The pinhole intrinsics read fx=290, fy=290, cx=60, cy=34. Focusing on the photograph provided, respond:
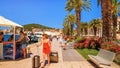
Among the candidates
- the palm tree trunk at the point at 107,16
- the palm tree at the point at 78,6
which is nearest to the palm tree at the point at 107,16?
the palm tree trunk at the point at 107,16

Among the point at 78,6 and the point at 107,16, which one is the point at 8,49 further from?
the point at 78,6

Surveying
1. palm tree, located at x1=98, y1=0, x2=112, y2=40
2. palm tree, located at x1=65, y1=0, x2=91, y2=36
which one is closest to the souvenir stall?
palm tree, located at x1=98, y1=0, x2=112, y2=40

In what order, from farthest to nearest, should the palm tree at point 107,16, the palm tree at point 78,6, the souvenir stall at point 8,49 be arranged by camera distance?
the palm tree at point 78,6 → the palm tree at point 107,16 → the souvenir stall at point 8,49

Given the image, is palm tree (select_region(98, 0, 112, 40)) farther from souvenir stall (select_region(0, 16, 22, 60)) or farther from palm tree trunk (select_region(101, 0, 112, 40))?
souvenir stall (select_region(0, 16, 22, 60))

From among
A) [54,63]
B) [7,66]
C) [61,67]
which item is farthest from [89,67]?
[7,66]

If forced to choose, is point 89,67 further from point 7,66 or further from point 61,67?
point 7,66

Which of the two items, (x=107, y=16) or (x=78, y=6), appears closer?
(x=107, y=16)

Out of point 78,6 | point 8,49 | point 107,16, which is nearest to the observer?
point 8,49

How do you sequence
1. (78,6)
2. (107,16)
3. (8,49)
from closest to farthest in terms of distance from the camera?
(8,49) → (107,16) → (78,6)

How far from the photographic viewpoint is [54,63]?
15.7m

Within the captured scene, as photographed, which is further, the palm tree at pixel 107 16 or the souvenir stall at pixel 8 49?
the palm tree at pixel 107 16

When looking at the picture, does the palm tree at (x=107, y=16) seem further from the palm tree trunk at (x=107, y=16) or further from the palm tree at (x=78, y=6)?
the palm tree at (x=78, y=6)

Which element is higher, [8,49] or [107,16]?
[107,16]

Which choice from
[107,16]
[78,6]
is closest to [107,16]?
[107,16]
